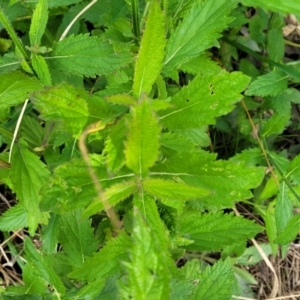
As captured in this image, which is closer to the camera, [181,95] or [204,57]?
[181,95]

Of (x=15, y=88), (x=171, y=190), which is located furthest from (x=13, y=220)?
(x=171, y=190)

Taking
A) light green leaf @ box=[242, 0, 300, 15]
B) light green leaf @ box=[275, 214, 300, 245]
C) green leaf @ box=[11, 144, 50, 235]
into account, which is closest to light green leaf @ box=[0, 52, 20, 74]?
green leaf @ box=[11, 144, 50, 235]

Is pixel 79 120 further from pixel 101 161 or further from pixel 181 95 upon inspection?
pixel 181 95

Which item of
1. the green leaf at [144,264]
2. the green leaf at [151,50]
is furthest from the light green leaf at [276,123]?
the green leaf at [144,264]

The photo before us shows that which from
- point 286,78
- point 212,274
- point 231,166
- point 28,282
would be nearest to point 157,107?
point 231,166

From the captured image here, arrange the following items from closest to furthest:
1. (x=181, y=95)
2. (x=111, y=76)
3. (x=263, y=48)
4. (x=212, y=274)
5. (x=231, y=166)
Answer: (x=231, y=166) < (x=181, y=95) < (x=212, y=274) < (x=111, y=76) < (x=263, y=48)

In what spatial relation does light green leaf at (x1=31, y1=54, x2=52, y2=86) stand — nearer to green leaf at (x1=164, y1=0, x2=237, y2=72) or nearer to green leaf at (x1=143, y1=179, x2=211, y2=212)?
green leaf at (x1=164, y1=0, x2=237, y2=72)
